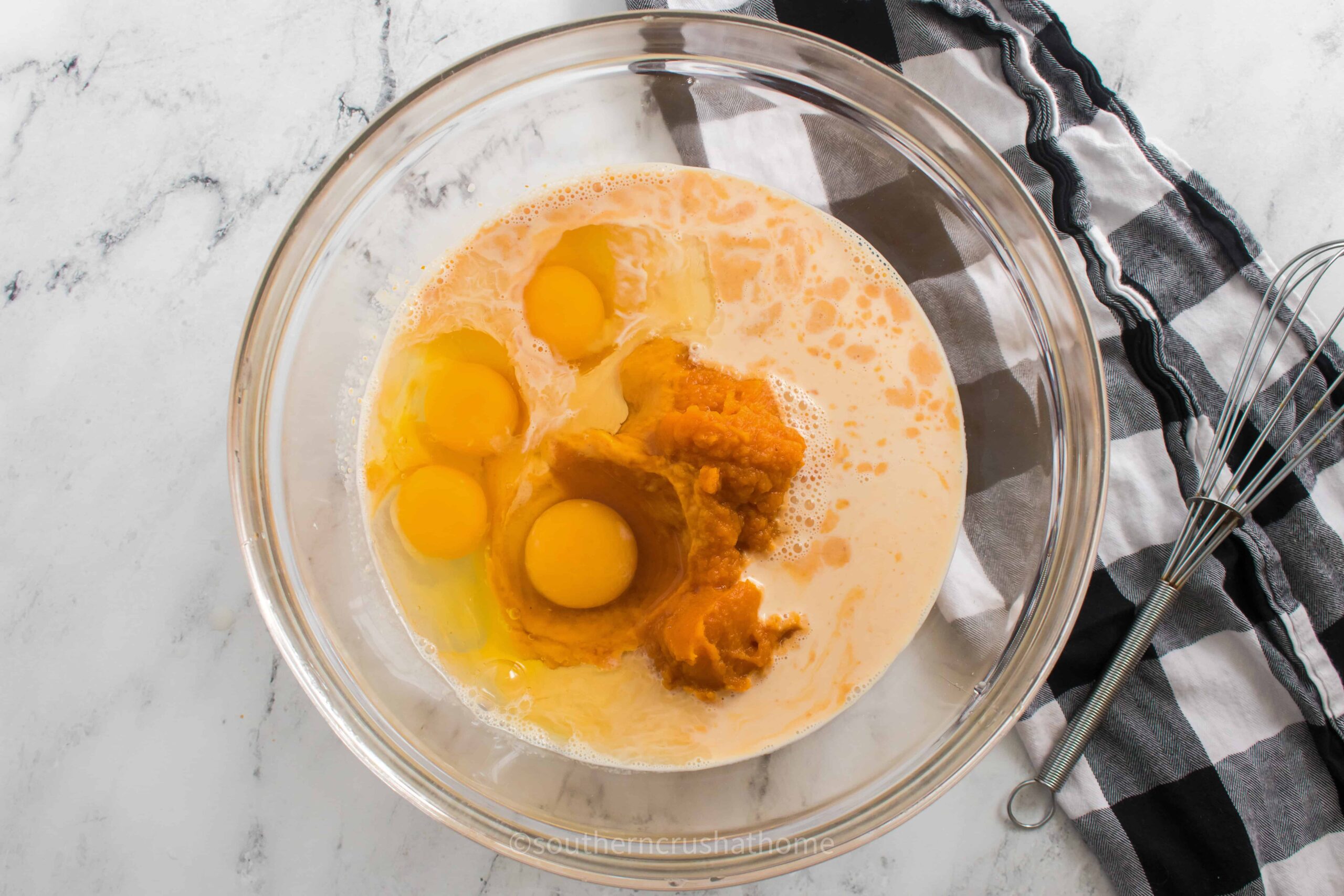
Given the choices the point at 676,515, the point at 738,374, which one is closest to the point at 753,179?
the point at 738,374

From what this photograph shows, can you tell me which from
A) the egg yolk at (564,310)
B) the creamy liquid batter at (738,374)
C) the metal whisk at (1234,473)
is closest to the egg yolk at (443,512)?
the creamy liquid batter at (738,374)

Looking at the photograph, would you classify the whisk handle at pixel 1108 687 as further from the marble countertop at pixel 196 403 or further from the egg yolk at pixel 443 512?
the egg yolk at pixel 443 512

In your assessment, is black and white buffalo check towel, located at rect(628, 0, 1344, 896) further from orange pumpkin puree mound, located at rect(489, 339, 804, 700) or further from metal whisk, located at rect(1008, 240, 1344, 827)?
orange pumpkin puree mound, located at rect(489, 339, 804, 700)

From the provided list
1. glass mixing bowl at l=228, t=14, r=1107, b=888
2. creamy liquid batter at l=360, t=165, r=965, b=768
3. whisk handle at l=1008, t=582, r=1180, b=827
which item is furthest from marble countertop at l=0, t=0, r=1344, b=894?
creamy liquid batter at l=360, t=165, r=965, b=768

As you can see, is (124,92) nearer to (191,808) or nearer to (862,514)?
(191,808)

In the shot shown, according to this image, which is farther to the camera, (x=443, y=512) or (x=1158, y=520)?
(x=1158, y=520)

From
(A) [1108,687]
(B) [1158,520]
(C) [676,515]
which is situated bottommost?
(A) [1108,687]

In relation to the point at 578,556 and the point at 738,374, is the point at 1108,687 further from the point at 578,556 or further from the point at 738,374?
the point at 578,556
